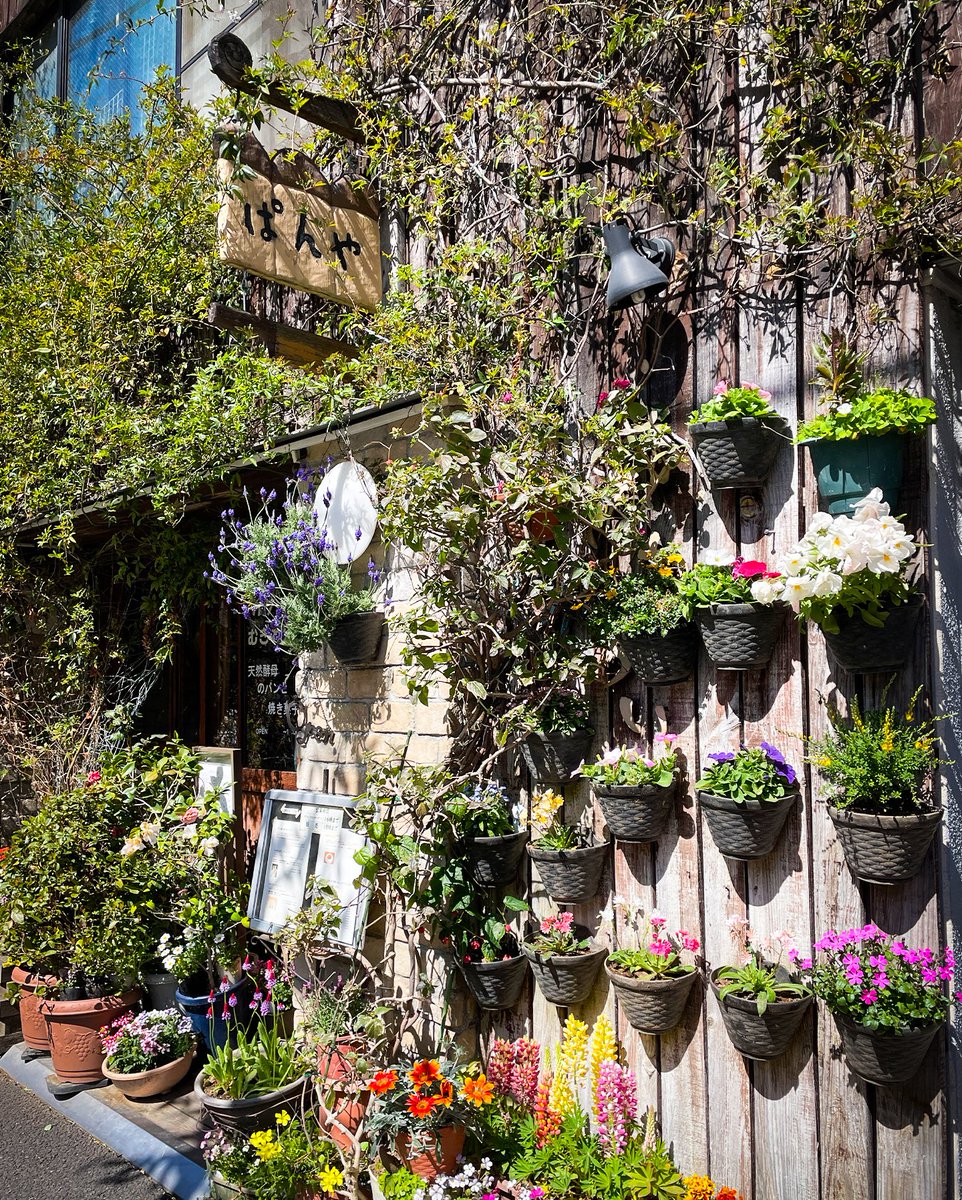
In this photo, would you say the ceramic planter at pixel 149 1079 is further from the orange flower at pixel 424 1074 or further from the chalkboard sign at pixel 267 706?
the orange flower at pixel 424 1074

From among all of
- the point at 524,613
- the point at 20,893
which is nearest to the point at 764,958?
the point at 524,613

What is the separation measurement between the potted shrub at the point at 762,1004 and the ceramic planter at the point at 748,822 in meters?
0.28

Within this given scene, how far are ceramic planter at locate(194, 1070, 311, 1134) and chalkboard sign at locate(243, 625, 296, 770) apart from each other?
185 cm

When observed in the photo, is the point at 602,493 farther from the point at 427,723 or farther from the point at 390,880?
the point at 390,880

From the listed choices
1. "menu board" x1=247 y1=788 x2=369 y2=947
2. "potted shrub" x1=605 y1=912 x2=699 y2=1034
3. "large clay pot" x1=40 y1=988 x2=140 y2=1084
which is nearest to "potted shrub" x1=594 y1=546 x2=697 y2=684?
"potted shrub" x1=605 y1=912 x2=699 y2=1034

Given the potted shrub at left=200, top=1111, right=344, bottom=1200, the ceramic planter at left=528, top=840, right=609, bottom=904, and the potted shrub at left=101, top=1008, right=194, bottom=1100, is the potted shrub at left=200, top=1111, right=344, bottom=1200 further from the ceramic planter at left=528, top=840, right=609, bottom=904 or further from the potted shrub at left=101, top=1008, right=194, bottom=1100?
the ceramic planter at left=528, top=840, right=609, bottom=904

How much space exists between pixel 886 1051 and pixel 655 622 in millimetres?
1283

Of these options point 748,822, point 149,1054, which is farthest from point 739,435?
point 149,1054

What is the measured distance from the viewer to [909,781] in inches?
89.6

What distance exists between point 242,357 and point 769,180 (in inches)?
113

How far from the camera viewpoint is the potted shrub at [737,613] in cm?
258

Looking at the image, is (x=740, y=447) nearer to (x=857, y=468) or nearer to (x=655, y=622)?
(x=857, y=468)

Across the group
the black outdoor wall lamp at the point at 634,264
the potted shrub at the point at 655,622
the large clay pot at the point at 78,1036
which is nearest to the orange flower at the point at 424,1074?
the potted shrub at the point at 655,622

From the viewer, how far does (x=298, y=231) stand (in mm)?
3783
